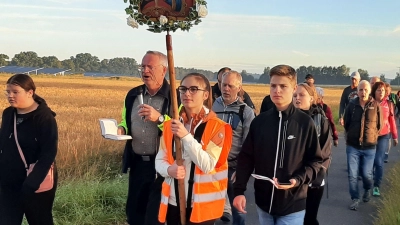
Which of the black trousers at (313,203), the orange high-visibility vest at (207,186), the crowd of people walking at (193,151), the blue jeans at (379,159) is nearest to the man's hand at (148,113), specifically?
the crowd of people walking at (193,151)

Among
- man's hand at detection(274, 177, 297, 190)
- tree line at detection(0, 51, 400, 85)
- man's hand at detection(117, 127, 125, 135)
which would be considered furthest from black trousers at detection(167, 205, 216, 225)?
tree line at detection(0, 51, 400, 85)

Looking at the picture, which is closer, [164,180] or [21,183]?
→ [164,180]

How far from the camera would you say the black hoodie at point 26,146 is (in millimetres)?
4398

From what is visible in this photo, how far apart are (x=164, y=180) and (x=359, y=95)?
4403 millimetres

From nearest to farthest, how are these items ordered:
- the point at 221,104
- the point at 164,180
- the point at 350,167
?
the point at 164,180
the point at 221,104
the point at 350,167

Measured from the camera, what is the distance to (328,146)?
14.3ft

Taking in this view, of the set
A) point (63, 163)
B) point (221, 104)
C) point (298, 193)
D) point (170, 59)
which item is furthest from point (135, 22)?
point (63, 163)

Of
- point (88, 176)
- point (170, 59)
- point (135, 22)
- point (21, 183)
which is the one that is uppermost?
point (135, 22)

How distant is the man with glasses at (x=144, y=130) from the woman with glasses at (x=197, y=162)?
0.85 meters

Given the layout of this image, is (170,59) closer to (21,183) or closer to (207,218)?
(207,218)

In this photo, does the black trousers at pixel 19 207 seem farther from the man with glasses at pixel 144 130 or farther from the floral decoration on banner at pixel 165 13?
the floral decoration on banner at pixel 165 13

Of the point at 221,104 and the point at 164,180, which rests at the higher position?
the point at 221,104

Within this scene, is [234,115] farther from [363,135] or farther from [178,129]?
[363,135]

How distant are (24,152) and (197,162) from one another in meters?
1.78
